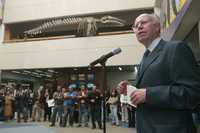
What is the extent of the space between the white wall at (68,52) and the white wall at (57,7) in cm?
143

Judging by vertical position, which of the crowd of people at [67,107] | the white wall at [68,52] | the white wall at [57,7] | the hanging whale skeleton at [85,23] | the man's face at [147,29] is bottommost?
the crowd of people at [67,107]

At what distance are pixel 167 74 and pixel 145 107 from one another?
209 mm

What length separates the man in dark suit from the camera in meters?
1.41

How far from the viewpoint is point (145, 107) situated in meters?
1.53

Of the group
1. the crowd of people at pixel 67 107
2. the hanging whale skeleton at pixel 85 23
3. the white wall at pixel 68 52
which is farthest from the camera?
the hanging whale skeleton at pixel 85 23

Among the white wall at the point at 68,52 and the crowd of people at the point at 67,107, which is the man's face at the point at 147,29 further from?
the white wall at the point at 68,52

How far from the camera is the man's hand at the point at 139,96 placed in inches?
57.6

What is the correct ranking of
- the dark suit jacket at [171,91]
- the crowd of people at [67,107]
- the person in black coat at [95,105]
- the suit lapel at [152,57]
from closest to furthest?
the dark suit jacket at [171,91] < the suit lapel at [152,57] < the person in black coat at [95,105] < the crowd of people at [67,107]

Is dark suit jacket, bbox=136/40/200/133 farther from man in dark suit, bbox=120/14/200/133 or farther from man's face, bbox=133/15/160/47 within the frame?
man's face, bbox=133/15/160/47

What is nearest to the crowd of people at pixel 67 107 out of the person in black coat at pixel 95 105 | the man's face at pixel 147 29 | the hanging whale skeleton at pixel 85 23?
the person in black coat at pixel 95 105

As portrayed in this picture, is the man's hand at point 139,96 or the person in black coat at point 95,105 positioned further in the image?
the person in black coat at point 95,105

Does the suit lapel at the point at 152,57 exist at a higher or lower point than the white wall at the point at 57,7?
lower

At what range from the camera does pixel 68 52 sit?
557 inches

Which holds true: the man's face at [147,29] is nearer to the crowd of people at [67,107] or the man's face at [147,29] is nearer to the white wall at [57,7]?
the crowd of people at [67,107]
